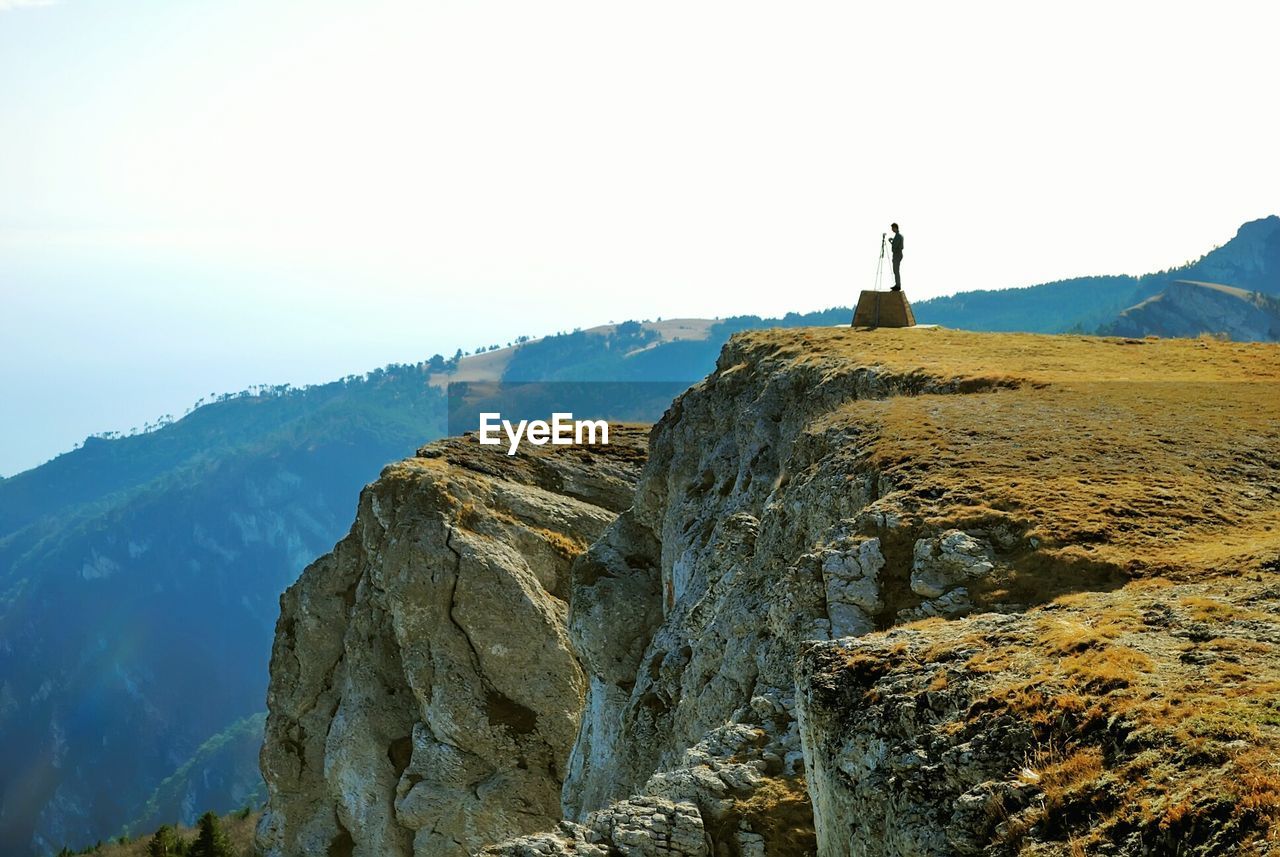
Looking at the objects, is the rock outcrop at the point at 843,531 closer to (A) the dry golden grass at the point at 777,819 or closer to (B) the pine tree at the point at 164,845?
(A) the dry golden grass at the point at 777,819

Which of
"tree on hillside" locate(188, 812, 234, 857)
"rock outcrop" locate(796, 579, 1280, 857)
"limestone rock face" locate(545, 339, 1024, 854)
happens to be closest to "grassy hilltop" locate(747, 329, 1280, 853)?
"rock outcrop" locate(796, 579, 1280, 857)

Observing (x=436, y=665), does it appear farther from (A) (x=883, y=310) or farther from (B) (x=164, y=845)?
(B) (x=164, y=845)

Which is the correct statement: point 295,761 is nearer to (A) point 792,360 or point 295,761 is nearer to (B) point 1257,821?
(A) point 792,360

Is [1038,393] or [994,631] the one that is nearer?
[994,631]

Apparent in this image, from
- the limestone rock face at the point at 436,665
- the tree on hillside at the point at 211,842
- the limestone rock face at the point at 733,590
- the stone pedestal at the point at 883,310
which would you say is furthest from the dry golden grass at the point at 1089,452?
the tree on hillside at the point at 211,842

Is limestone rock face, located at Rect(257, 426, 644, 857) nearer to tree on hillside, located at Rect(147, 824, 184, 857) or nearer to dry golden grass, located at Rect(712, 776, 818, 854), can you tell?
dry golden grass, located at Rect(712, 776, 818, 854)

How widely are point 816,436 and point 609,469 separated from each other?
3847 centimetres

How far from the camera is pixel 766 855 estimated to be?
18.6 m

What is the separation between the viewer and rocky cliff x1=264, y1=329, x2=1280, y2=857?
13.3 m

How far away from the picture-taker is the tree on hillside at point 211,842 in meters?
105

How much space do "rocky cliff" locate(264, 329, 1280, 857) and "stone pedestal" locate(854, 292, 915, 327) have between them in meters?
10.3

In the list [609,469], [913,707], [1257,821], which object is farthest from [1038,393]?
[609,469]

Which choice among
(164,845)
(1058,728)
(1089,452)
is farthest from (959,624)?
(164,845)

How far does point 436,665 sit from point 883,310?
2583cm
